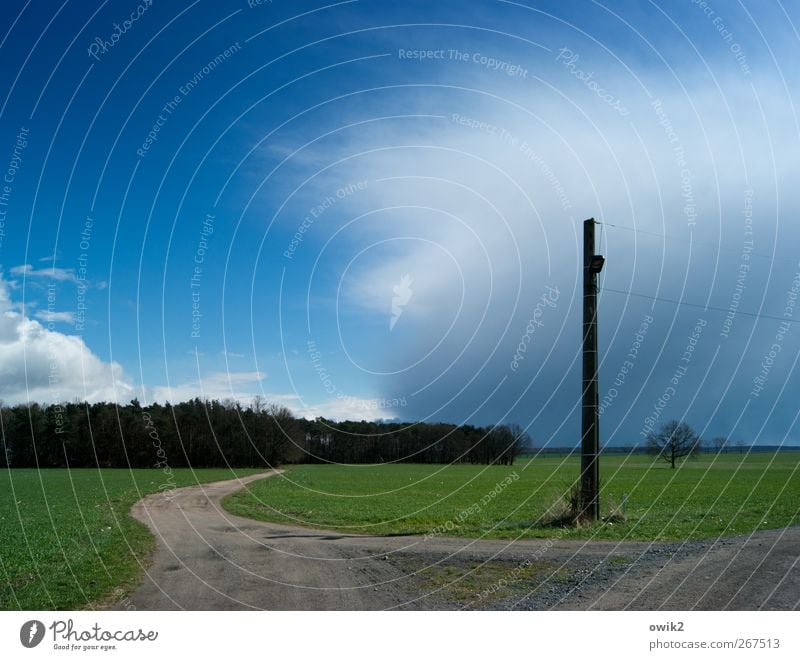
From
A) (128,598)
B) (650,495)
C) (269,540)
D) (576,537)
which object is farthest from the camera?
(650,495)

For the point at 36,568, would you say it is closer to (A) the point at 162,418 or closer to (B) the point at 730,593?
(B) the point at 730,593

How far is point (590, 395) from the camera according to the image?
59.1 ft

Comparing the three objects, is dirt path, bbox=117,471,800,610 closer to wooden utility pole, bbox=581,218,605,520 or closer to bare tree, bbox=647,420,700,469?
wooden utility pole, bbox=581,218,605,520

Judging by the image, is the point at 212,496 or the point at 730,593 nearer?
the point at 730,593

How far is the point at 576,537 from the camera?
616 inches

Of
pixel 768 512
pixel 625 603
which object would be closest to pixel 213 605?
pixel 625 603

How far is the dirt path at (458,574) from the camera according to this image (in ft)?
30.9

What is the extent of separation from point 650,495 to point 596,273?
24.9m

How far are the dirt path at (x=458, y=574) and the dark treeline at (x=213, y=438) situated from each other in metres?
37.8

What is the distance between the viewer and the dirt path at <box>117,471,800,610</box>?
9.41 m
